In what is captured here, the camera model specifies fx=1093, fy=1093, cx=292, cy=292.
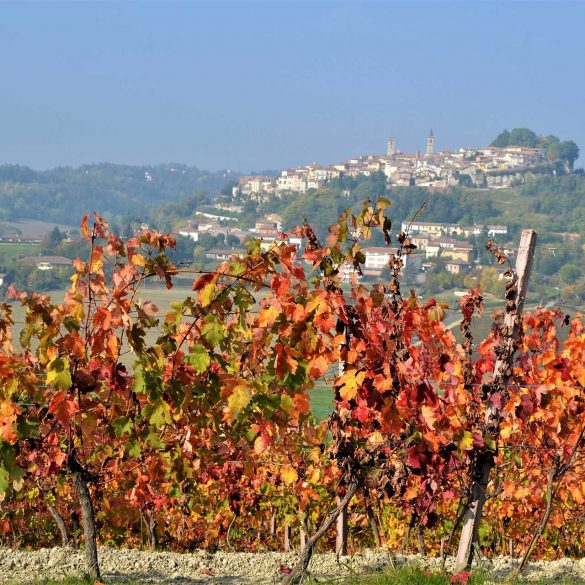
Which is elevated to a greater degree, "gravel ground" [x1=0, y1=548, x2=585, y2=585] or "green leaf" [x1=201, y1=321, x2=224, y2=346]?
"green leaf" [x1=201, y1=321, x2=224, y2=346]

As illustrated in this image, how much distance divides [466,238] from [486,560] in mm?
123156

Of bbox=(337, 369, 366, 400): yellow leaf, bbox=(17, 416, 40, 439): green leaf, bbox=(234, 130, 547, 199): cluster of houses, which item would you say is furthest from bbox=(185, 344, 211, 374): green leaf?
bbox=(234, 130, 547, 199): cluster of houses

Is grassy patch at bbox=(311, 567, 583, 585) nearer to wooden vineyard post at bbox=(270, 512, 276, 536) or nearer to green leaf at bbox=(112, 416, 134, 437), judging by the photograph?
green leaf at bbox=(112, 416, 134, 437)

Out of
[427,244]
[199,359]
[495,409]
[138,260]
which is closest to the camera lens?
[199,359]

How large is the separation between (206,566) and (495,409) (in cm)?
178

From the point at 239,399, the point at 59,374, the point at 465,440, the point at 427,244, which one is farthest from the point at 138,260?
the point at 427,244

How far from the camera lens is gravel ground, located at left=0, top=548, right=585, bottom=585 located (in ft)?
17.8

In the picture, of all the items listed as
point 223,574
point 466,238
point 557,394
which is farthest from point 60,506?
point 466,238

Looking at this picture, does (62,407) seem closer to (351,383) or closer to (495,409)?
(351,383)

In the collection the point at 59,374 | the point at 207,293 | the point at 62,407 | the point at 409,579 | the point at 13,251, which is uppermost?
the point at 207,293

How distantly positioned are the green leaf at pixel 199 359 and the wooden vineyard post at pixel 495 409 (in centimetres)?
146

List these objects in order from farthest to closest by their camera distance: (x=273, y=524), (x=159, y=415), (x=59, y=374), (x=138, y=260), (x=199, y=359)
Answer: (x=273, y=524), (x=138, y=260), (x=159, y=415), (x=199, y=359), (x=59, y=374)

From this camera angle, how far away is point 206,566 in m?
5.77

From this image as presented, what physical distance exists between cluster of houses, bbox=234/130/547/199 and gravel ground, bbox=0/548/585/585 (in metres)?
158
